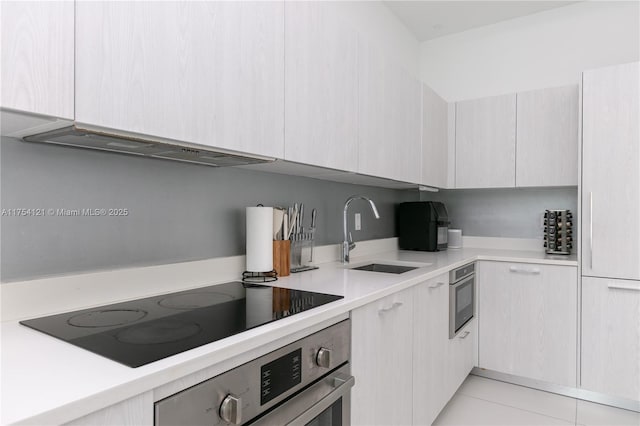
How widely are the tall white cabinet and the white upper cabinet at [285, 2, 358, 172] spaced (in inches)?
62.6

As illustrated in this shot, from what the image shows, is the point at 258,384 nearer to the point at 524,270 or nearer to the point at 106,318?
the point at 106,318

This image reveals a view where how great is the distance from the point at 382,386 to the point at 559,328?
1646mm

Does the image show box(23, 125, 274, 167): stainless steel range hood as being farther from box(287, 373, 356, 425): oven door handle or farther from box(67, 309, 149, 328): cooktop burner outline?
box(287, 373, 356, 425): oven door handle

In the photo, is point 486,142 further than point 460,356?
Yes

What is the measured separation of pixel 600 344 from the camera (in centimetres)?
242

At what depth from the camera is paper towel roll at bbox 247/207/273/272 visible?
165 cm

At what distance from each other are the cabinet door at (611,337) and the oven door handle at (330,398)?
1923 mm

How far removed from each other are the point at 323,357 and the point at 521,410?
1.84 m

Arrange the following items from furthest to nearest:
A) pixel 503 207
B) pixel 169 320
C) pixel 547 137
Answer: pixel 503 207 → pixel 547 137 → pixel 169 320

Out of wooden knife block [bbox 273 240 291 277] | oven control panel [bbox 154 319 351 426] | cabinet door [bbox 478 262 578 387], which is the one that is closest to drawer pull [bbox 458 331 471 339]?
cabinet door [bbox 478 262 578 387]

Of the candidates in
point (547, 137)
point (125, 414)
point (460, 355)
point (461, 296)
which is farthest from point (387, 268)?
point (125, 414)

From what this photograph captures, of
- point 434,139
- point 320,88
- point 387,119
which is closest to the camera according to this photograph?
point 320,88

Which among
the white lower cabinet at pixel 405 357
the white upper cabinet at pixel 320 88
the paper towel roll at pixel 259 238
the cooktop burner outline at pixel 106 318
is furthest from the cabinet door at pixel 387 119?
the cooktop burner outline at pixel 106 318

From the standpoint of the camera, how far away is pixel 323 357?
118cm
